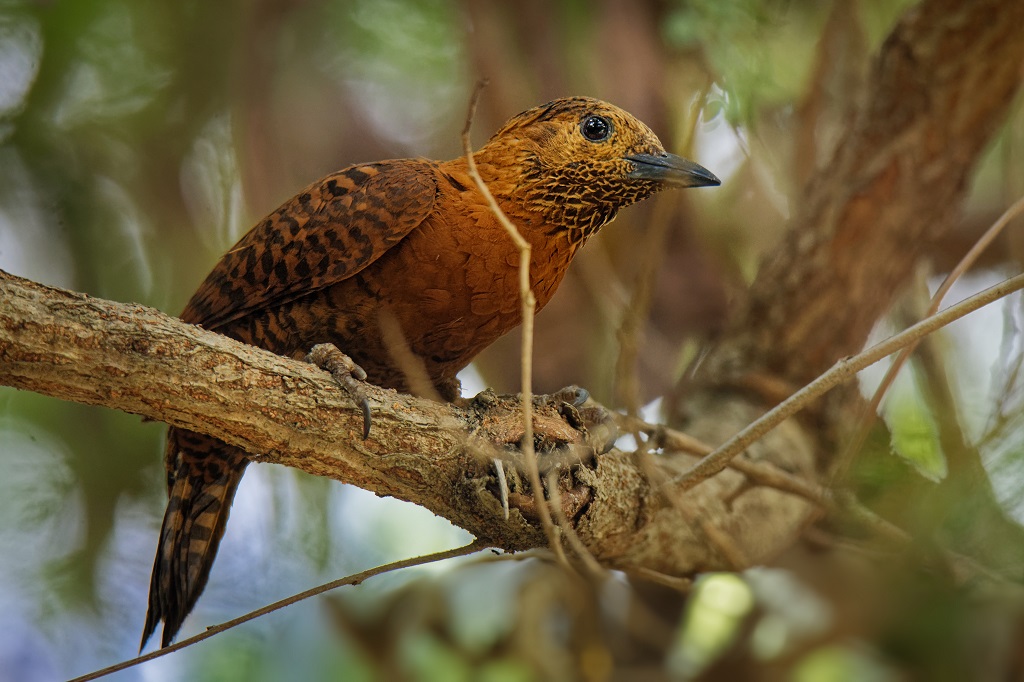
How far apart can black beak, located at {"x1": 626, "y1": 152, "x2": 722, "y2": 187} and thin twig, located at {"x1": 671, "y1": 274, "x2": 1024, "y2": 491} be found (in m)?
0.93

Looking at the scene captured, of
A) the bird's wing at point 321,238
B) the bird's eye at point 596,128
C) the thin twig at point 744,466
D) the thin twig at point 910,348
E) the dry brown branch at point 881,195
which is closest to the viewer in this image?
the thin twig at point 910,348

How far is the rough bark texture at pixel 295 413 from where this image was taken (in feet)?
7.19

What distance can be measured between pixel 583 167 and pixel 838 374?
123 cm

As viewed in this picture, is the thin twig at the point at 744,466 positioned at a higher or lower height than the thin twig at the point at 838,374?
higher

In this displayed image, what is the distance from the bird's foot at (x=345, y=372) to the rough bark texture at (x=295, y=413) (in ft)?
0.08

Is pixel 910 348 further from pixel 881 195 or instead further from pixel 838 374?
pixel 881 195

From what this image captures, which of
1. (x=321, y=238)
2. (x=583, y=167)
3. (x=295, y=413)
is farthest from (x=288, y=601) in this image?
(x=583, y=167)

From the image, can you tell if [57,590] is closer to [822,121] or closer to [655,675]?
[655,675]

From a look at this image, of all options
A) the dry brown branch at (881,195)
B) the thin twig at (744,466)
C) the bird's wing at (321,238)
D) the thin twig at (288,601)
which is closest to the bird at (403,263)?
the bird's wing at (321,238)

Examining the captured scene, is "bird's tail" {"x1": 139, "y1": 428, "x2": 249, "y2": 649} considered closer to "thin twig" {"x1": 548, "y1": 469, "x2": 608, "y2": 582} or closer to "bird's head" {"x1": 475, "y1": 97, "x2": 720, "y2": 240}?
"thin twig" {"x1": 548, "y1": 469, "x2": 608, "y2": 582}

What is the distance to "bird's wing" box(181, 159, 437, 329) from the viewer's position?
2922 mm

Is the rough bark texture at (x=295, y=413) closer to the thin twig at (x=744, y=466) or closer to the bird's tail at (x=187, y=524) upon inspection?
the thin twig at (x=744, y=466)

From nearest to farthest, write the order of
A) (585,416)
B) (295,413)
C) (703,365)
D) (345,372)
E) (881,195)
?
1. (295,413)
2. (345,372)
3. (585,416)
4. (881,195)
5. (703,365)

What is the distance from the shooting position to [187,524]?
331 cm
